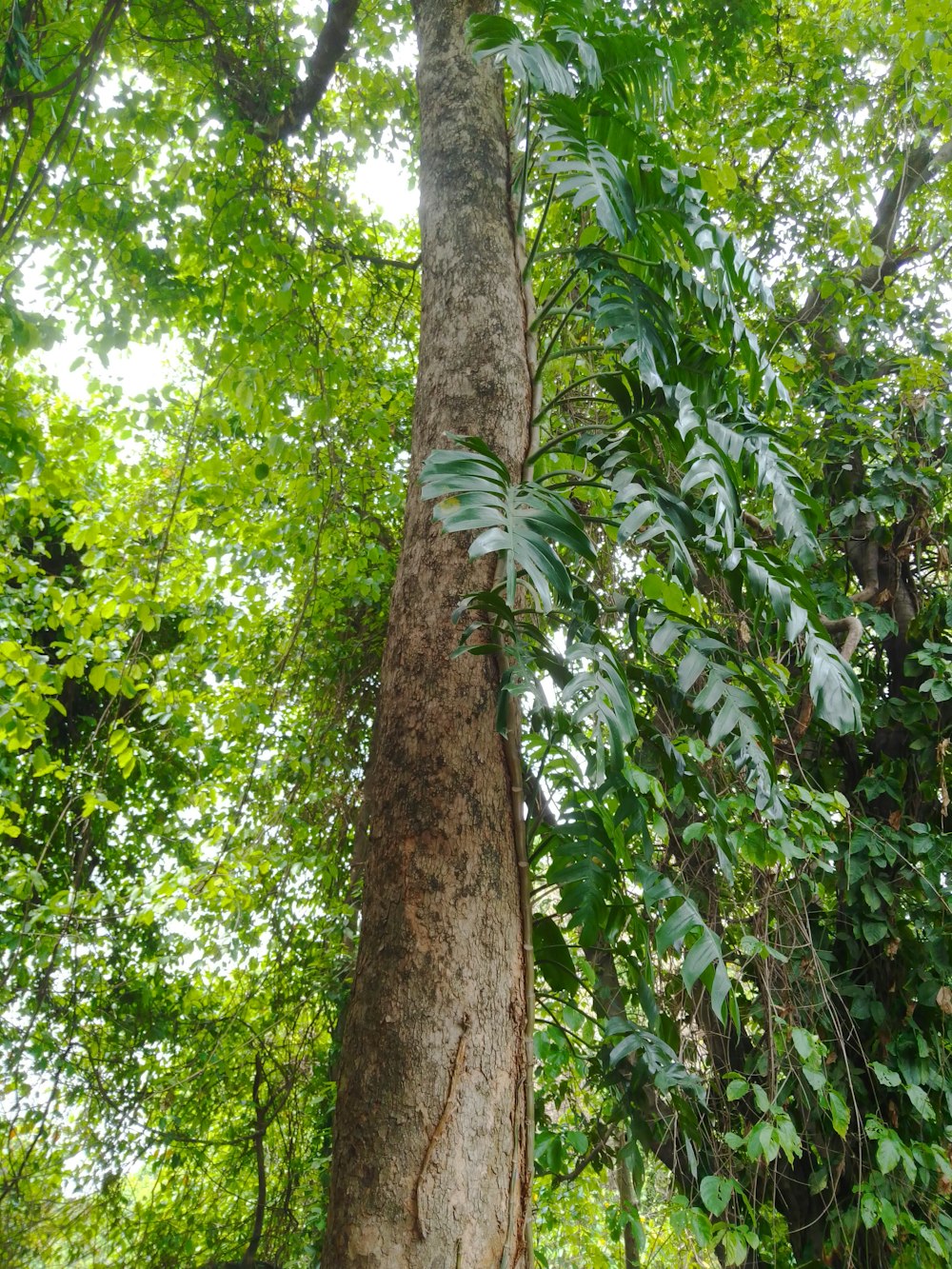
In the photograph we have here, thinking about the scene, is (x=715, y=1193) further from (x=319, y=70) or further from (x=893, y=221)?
(x=319, y=70)

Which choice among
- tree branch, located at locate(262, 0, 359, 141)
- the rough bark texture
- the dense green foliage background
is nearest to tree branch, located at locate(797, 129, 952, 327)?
the dense green foliage background

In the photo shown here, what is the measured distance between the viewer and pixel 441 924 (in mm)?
940

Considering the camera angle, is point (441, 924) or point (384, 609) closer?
point (441, 924)

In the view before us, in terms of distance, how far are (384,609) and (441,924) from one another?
3280 millimetres

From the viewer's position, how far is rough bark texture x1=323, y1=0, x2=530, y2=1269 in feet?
2.70

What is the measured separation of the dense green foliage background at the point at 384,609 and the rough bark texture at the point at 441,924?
0.28 meters

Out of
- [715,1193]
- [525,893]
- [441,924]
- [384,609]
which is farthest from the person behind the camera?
[384,609]

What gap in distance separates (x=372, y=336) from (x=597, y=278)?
2.95 m

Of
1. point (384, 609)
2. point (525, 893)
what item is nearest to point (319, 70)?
point (384, 609)

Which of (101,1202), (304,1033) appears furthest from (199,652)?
(101,1202)

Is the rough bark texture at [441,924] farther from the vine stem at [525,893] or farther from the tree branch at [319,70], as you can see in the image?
the tree branch at [319,70]

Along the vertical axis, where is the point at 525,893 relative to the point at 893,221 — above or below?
below

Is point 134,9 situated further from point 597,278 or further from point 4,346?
point 597,278

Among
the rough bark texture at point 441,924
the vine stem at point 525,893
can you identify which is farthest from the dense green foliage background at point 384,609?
the vine stem at point 525,893
